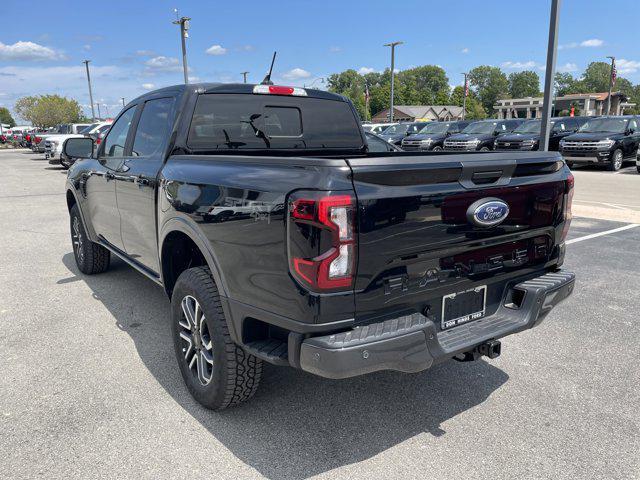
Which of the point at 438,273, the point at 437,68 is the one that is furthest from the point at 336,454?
the point at 437,68

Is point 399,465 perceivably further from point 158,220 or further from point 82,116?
point 82,116

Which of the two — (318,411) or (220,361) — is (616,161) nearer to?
(318,411)

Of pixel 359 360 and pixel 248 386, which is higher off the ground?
pixel 359 360

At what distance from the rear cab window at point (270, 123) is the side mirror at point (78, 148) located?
2.18 metres

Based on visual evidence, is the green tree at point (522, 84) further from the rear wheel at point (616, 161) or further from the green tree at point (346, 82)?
the rear wheel at point (616, 161)

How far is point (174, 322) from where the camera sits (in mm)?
3346

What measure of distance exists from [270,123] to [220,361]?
2.01 metres

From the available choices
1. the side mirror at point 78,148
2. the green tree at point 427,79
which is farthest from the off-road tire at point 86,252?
the green tree at point 427,79

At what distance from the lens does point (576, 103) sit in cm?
9962

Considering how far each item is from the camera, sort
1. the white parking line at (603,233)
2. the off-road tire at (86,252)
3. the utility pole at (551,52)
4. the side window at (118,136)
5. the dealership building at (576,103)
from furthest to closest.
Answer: the dealership building at (576,103) → the utility pole at (551,52) → the white parking line at (603,233) → the off-road tire at (86,252) → the side window at (118,136)

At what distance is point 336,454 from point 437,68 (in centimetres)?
17121

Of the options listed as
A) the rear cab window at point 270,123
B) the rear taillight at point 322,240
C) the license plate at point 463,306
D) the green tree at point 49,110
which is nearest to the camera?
the rear taillight at point 322,240

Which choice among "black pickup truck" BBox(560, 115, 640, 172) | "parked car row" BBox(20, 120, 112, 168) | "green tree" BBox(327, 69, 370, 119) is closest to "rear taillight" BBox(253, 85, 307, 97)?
"parked car row" BBox(20, 120, 112, 168)

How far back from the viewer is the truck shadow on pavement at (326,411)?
2729mm
